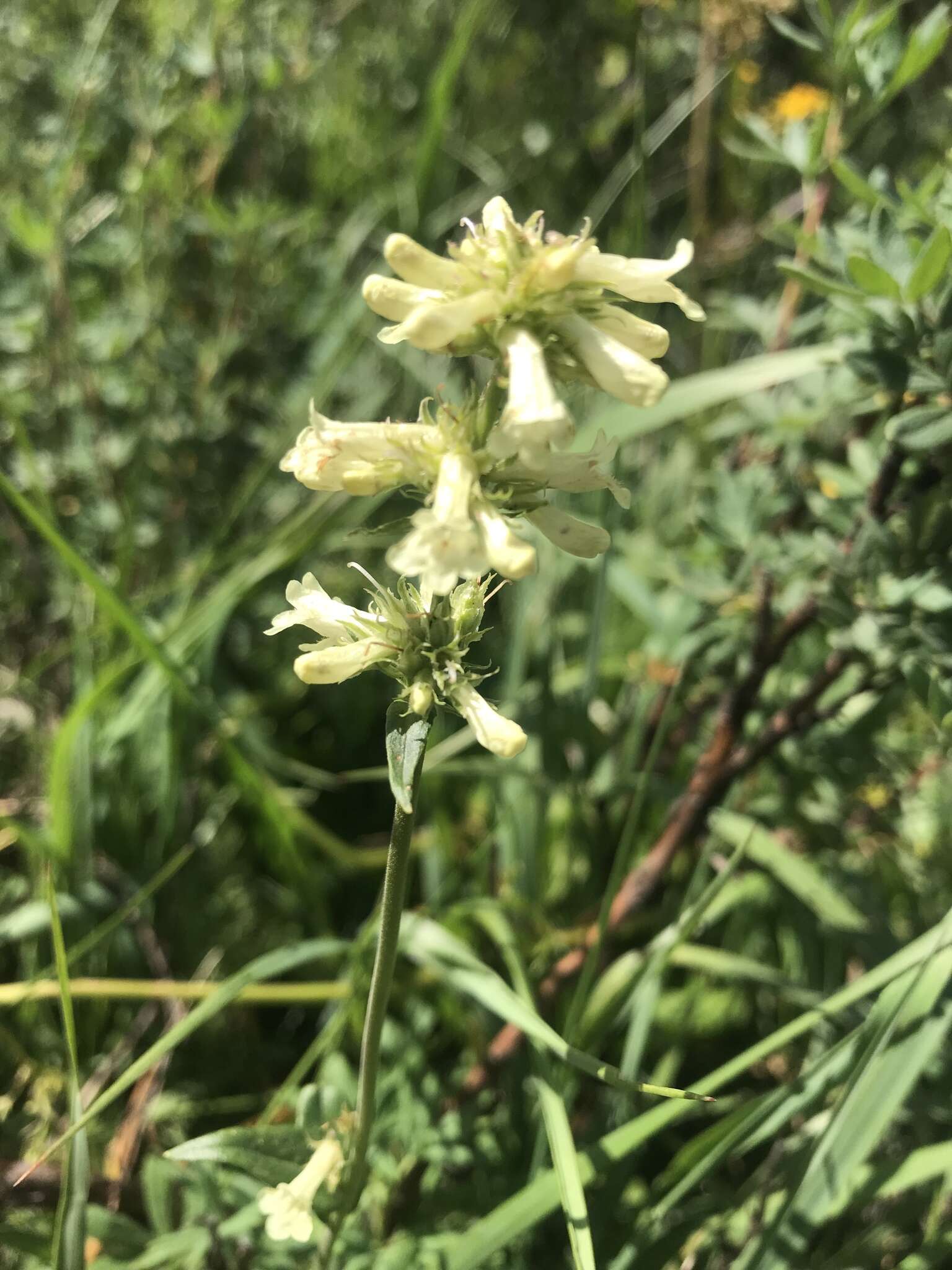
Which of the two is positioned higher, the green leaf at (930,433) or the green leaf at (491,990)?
the green leaf at (930,433)

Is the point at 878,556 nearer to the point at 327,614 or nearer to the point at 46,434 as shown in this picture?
the point at 327,614

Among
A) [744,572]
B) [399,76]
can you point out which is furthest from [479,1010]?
[399,76]

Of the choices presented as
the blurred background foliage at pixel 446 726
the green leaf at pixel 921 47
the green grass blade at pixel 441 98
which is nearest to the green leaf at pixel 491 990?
the blurred background foliage at pixel 446 726

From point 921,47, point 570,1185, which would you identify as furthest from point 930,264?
point 570,1185

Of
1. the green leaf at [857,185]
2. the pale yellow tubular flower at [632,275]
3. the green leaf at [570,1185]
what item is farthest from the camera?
the green leaf at [857,185]

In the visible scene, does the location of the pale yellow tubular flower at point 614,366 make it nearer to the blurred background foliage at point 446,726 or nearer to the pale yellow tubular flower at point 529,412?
the pale yellow tubular flower at point 529,412
